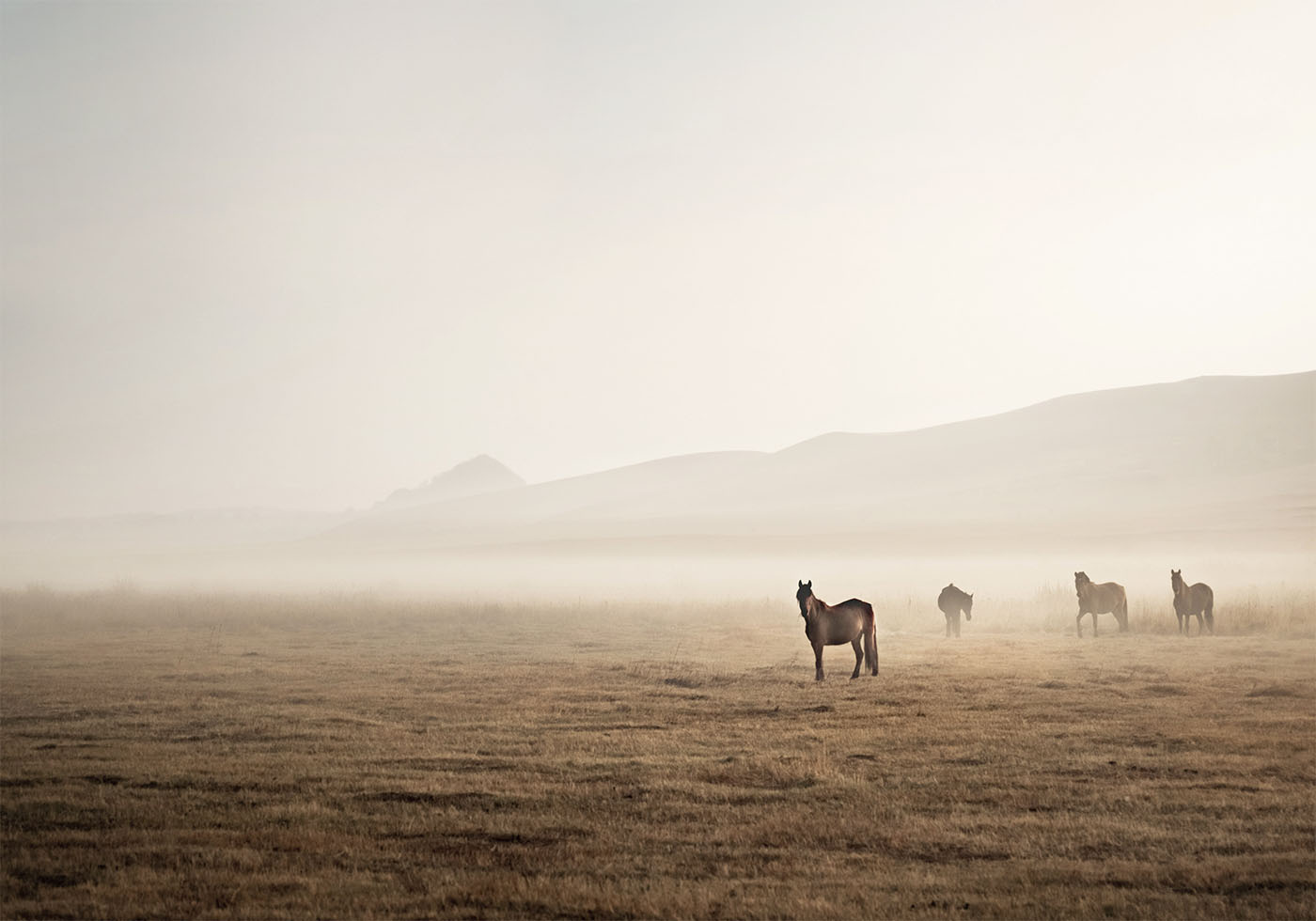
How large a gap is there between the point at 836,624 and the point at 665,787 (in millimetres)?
10130

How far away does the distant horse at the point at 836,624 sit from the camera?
70.4 ft

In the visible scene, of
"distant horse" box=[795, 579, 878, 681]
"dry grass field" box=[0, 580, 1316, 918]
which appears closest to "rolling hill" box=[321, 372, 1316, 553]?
"distant horse" box=[795, 579, 878, 681]

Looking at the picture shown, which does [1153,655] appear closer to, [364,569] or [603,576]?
[603,576]

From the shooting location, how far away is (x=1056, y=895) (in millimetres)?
8617

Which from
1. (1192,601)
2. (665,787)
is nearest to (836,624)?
(665,787)

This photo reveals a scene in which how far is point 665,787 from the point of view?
12.4m

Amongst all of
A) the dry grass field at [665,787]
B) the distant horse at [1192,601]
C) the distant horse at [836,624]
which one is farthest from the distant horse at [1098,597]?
the distant horse at [836,624]

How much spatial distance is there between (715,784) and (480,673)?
12.4 m

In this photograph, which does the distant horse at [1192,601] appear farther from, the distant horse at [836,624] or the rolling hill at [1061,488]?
the rolling hill at [1061,488]

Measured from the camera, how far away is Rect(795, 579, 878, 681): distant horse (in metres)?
21.5

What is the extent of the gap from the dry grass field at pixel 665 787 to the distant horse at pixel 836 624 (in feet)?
2.86

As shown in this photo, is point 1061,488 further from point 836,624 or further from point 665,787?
point 665,787

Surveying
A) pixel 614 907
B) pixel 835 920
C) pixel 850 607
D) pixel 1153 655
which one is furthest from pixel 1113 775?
pixel 1153 655

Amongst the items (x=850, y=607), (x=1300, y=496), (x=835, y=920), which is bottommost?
(x=835, y=920)
